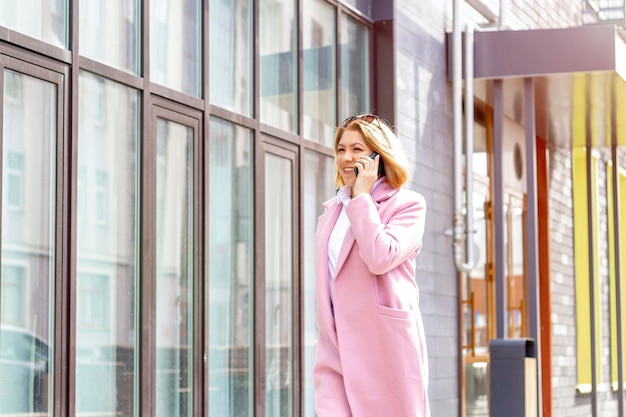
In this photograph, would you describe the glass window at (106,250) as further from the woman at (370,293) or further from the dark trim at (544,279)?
the dark trim at (544,279)

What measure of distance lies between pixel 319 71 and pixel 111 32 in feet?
8.56

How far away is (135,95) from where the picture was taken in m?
5.76

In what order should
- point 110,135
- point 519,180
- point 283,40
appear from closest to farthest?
1. point 110,135
2. point 283,40
3. point 519,180

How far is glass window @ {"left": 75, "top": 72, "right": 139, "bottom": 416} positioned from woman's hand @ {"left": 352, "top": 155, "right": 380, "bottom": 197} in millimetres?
1911

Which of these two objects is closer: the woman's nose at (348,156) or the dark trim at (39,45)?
the woman's nose at (348,156)

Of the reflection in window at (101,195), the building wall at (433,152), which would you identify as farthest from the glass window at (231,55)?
the building wall at (433,152)

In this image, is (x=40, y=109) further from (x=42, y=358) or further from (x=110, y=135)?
(x=42, y=358)

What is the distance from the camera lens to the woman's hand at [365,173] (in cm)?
367

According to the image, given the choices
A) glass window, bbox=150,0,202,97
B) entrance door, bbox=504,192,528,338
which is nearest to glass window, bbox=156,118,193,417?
glass window, bbox=150,0,202,97

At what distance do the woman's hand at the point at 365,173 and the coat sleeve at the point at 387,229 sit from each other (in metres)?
0.04

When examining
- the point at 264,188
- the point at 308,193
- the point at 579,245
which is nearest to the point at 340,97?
the point at 308,193

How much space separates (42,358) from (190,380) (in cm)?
133

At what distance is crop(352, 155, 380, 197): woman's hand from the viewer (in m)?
3.67

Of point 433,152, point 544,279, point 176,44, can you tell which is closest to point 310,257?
point 176,44
